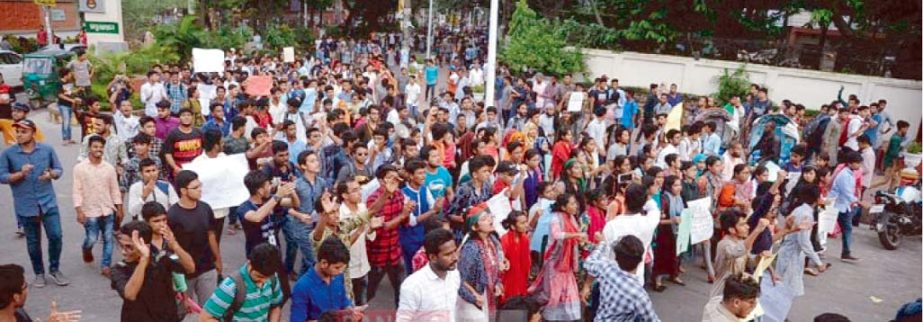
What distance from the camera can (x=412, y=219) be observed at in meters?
6.21

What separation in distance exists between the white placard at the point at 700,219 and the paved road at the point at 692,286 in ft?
2.26

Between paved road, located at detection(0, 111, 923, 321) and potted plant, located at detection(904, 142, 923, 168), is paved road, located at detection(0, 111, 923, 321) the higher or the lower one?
the lower one

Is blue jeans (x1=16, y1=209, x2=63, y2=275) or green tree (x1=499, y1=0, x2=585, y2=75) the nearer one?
blue jeans (x1=16, y1=209, x2=63, y2=275)

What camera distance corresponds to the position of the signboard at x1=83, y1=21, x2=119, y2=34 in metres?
17.6

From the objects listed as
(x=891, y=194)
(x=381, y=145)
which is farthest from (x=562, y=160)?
(x=891, y=194)

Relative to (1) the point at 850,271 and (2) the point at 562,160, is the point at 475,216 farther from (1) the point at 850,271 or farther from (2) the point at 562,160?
(1) the point at 850,271

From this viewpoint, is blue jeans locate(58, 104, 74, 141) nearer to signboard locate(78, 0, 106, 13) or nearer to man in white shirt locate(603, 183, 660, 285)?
signboard locate(78, 0, 106, 13)

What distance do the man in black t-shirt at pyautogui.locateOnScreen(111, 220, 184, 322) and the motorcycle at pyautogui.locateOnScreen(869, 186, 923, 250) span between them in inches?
351

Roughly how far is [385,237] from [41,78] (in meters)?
15.8

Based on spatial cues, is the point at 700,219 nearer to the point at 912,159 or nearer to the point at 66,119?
the point at 912,159

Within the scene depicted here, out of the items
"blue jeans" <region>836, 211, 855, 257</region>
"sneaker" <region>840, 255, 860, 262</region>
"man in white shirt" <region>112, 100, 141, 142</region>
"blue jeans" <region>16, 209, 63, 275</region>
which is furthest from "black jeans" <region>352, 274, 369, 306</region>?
"sneaker" <region>840, 255, 860, 262</region>

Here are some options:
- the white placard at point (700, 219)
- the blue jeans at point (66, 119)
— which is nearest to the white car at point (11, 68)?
the blue jeans at point (66, 119)

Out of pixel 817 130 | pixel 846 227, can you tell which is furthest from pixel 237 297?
pixel 817 130

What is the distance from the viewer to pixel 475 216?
526 cm
